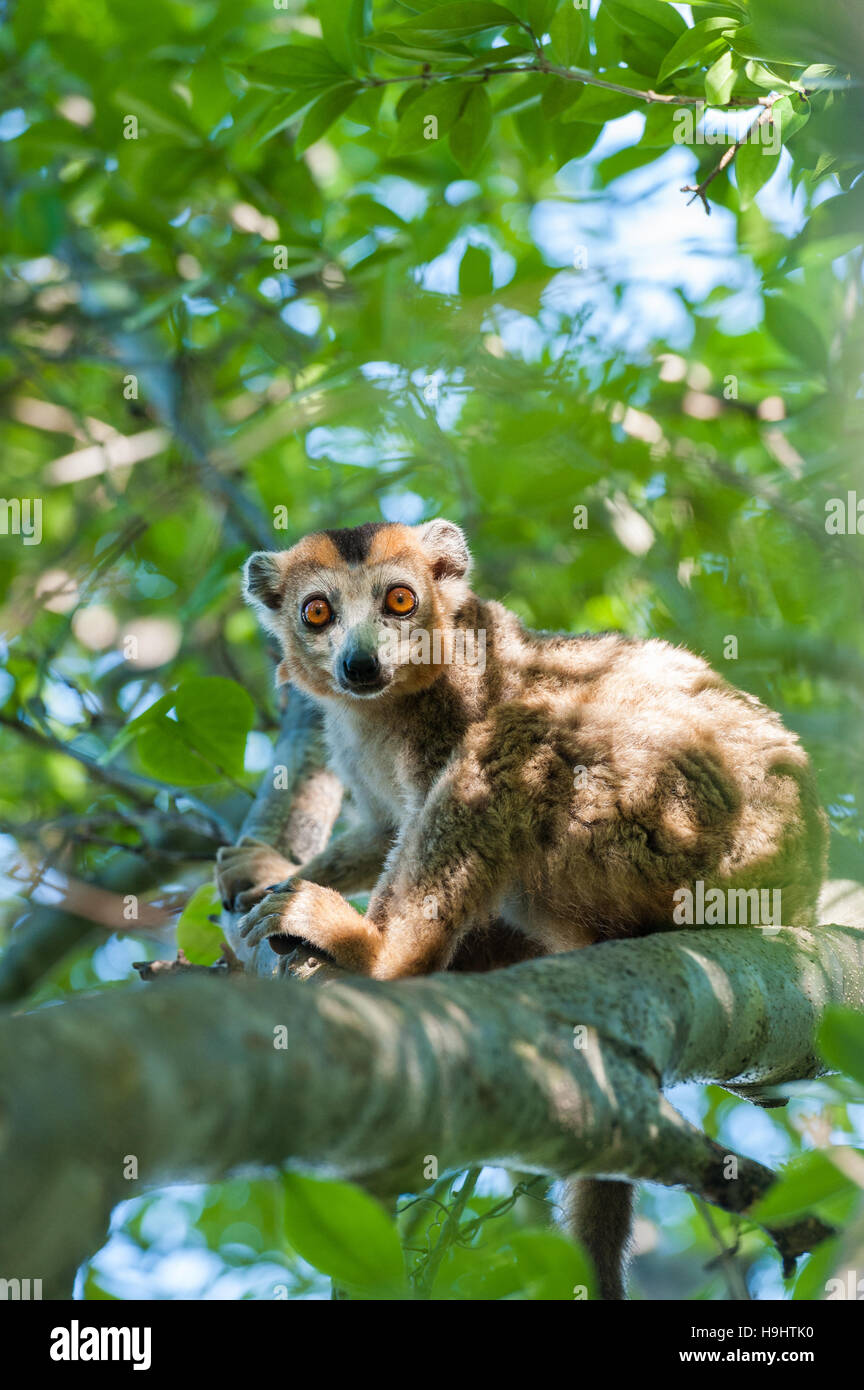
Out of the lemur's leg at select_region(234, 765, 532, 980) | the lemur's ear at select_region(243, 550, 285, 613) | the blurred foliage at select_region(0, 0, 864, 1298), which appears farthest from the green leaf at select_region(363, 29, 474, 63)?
the lemur's leg at select_region(234, 765, 532, 980)

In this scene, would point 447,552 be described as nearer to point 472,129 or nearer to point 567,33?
point 472,129

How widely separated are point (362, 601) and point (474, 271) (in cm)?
269

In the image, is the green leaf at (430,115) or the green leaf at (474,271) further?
the green leaf at (474,271)

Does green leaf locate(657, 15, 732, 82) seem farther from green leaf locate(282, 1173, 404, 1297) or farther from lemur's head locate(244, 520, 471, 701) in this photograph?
green leaf locate(282, 1173, 404, 1297)

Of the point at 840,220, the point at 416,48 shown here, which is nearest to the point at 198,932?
the point at 416,48

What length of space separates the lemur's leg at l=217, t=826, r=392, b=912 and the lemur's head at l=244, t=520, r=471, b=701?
2.87 feet

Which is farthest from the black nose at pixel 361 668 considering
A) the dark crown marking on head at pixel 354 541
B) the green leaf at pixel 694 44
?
the green leaf at pixel 694 44

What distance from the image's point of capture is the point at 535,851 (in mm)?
5281

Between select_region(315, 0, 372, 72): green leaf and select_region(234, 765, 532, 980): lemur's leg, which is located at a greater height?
select_region(315, 0, 372, 72): green leaf

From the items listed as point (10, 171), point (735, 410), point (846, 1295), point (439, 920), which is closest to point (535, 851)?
point (439, 920)

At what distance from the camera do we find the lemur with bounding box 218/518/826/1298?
5.17 metres

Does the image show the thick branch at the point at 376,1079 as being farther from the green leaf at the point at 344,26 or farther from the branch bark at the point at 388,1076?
the green leaf at the point at 344,26

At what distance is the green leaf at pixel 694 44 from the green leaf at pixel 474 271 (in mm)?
3346

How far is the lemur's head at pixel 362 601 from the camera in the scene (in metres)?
6.30
